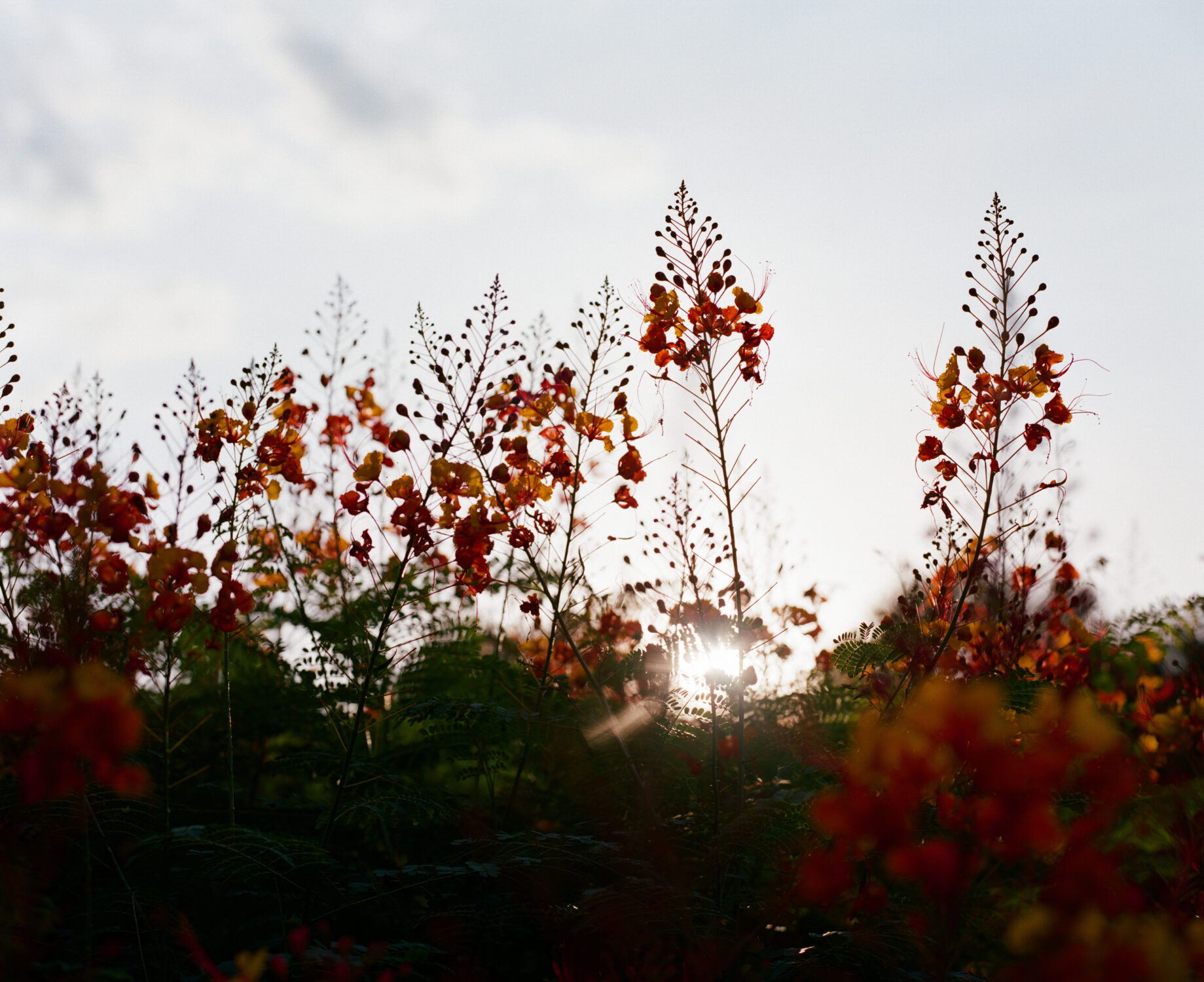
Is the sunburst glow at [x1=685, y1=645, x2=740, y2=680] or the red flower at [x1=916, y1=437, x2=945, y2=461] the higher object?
the red flower at [x1=916, y1=437, x2=945, y2=461]

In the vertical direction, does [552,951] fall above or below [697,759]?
below

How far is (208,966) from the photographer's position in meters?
1.57

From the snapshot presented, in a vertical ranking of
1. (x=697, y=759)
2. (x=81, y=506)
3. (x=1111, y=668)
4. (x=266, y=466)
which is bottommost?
(x=697, y=759)

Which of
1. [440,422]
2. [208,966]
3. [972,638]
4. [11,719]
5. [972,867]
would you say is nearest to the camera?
[972,867]

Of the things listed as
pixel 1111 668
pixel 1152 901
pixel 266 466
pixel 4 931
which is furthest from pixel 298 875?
pixel 1111 668

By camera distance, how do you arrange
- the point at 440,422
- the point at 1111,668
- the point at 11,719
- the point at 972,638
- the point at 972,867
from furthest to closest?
the point at 1111,668 → the point at 972,638 → the point at 440,422 → the point at 11,719 → the point at 972,867

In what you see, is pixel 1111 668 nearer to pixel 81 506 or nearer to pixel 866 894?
pixel 866 894

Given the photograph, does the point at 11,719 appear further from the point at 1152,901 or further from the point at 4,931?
the point at 1152,901

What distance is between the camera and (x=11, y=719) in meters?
1.43

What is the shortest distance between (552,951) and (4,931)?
1.50m

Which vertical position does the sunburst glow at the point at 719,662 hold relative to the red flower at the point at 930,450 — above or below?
below

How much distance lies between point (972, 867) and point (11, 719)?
1530mm

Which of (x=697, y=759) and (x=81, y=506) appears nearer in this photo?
(x=81, y=506)

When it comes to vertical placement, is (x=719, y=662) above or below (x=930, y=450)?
below
